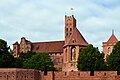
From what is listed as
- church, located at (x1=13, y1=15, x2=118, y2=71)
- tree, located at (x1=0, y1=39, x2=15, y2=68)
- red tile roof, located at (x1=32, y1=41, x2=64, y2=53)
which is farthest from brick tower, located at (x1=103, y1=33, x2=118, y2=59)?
tree, located at (x1=0, y1=39, x2=15, y2=68)

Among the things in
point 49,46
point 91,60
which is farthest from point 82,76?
point 49,46

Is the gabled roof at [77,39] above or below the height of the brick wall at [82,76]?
above

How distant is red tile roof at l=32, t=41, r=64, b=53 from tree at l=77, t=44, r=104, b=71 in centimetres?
2725

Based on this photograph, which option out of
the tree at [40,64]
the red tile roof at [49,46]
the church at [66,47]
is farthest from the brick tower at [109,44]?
→ the tree at [40,64]

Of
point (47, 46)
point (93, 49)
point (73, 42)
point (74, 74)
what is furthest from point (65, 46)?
point (74, 74)

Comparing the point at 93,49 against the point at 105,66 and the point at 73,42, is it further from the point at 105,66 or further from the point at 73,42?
the point at 73,42

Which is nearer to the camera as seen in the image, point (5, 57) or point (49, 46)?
point (5, 57)

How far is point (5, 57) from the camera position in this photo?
6656cm

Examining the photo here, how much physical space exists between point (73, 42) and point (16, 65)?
1524 centimetres

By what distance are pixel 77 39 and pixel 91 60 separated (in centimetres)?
1994

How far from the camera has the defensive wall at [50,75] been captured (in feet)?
145

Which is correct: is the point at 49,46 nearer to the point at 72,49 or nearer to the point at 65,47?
the point at 65,47

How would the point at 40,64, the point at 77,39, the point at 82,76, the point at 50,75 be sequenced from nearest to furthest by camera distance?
the point at 82,76 < the point at 50,75 < the point at 40,64 < the point at 77,39

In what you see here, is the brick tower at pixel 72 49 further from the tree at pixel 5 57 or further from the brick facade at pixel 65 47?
the tree at pixel 5 57
